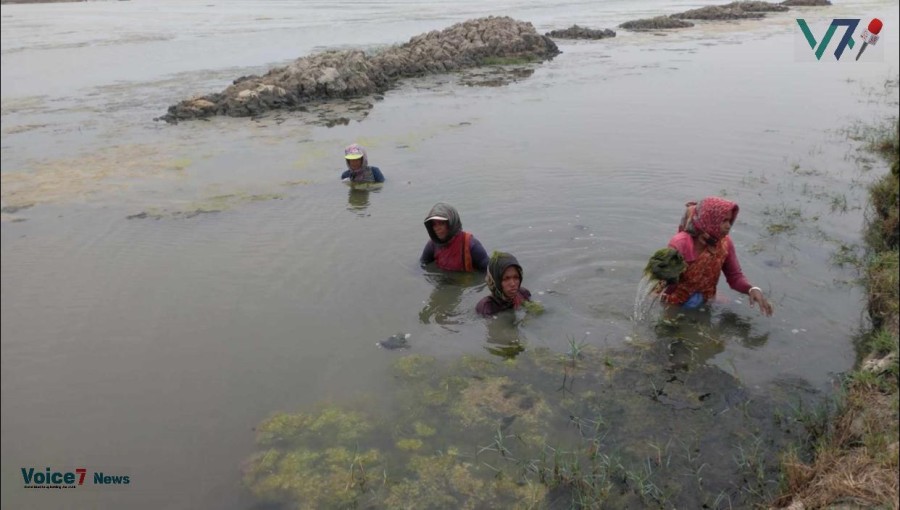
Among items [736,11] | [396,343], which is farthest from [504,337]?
[736,11]

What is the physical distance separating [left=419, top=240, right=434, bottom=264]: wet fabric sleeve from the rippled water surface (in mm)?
157

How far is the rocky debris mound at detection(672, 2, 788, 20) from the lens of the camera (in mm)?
32625

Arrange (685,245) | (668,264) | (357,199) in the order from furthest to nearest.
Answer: (357,199)
(685,245)
(668,264)

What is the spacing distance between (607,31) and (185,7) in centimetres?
4224

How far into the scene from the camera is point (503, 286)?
5.57m

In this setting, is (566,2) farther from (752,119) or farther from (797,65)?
(752,119)

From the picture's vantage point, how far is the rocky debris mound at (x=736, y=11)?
32625 millimetres

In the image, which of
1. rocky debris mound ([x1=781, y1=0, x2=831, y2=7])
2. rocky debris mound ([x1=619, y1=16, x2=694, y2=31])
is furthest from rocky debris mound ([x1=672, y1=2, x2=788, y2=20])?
rocky debris mound ([x1=619, y1=16, x2=694, y2=31])

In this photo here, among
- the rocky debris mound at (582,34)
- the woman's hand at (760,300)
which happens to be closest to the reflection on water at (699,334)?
the woman's hand at (760,300)

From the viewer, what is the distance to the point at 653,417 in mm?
4270

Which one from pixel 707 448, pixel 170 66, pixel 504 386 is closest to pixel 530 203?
pixel 504 386

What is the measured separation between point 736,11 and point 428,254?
33124 mm

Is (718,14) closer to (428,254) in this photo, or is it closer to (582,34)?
(582,34)

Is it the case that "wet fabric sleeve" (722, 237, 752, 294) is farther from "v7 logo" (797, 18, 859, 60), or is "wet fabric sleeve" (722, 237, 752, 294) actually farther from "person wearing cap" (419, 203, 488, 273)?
"v7 logo" (797, 18, 859, 60)
